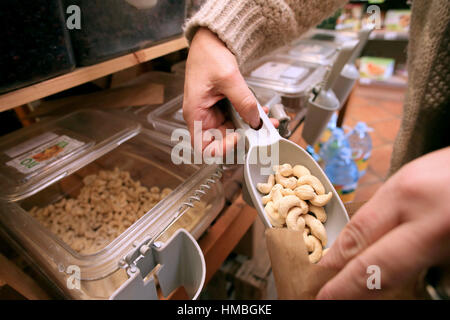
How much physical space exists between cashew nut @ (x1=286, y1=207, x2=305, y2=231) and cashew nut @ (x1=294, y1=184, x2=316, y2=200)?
1.1 inches

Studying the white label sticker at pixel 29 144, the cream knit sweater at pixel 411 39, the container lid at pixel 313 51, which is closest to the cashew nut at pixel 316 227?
the cream knit sweater at pixel 411 39

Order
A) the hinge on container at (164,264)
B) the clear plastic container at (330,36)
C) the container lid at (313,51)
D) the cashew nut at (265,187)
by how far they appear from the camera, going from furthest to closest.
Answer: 1. the clear plastic container at (330,36)
2. the container lid at (313,51)
3. the cashew nut at (265,187)
4. the hinge on container at (164,264)

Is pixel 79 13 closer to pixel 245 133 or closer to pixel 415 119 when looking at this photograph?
pixel 245 133

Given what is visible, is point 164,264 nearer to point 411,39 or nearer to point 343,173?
point 411,39

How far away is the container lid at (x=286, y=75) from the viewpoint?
936 millimetres

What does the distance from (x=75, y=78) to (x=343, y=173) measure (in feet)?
4.29

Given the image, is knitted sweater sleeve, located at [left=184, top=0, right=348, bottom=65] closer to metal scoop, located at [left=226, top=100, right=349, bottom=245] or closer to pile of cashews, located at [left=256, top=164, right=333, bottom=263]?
metal scoop, located at [left=226, top=100, right=349, bottom=245]

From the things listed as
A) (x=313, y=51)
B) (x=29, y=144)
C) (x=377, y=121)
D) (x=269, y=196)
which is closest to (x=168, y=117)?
(x=29, y=144)

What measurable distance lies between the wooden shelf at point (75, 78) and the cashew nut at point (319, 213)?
1.75ft

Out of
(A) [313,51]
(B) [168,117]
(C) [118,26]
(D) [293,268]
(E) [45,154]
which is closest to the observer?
(D) [293,268]

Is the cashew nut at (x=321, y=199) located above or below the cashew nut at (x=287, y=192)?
below

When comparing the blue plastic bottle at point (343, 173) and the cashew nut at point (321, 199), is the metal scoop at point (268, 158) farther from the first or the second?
the blue plastic bottle at point (343, 173)

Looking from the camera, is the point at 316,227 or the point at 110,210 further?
the point at 110,210

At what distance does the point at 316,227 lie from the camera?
431 millimetres
